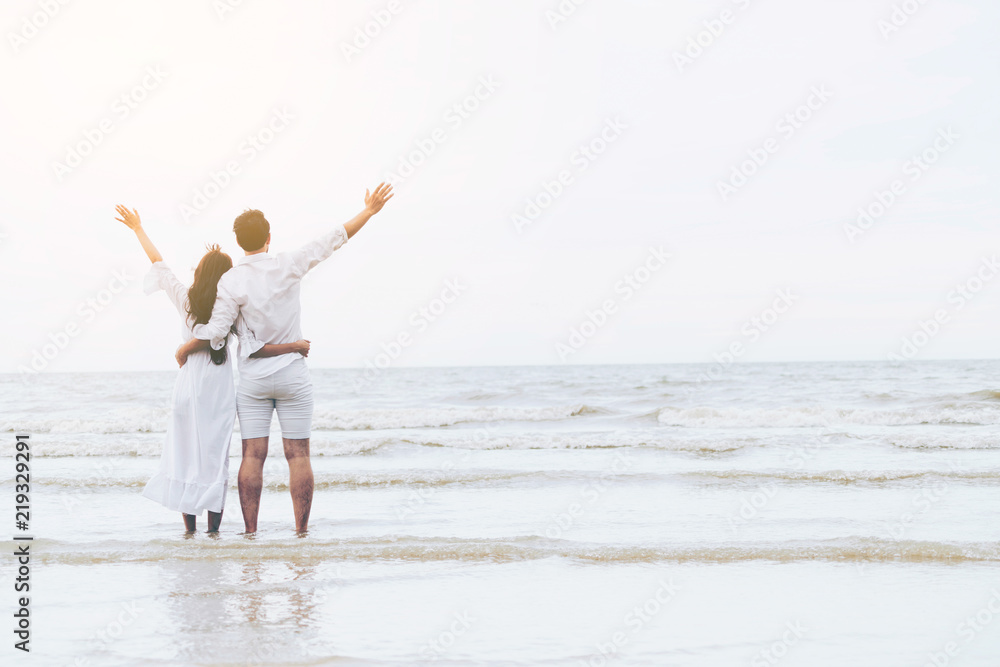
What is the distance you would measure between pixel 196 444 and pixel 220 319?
0.83 meters

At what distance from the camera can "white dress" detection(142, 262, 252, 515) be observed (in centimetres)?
478

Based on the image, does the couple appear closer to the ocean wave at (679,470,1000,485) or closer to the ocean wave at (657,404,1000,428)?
the ocean wave at (679,470,1000,485)

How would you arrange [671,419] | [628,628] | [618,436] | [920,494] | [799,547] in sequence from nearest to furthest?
[628,628]
[799,547]
[920,494]
[618,436]
[671,419]

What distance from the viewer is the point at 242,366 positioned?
4.62 metres

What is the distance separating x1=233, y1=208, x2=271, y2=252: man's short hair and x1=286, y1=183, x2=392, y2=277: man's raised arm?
254 millimetres

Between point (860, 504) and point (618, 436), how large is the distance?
20.0 feet

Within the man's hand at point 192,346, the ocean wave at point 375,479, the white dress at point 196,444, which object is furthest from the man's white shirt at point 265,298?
the ocean wave at point 375,479

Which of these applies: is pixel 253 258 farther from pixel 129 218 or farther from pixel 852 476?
pixel 852 476

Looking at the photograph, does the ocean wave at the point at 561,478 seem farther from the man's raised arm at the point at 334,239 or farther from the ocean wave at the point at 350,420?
the ocean wave at the point at 350,420

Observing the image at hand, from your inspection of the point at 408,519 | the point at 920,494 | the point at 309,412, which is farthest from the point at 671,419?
the point at 309,412

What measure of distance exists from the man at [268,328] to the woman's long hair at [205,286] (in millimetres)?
97

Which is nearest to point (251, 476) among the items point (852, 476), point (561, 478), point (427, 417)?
point (561, 478)

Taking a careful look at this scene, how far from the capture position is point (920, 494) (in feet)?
21.6

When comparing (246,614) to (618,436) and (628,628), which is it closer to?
(628,628)
